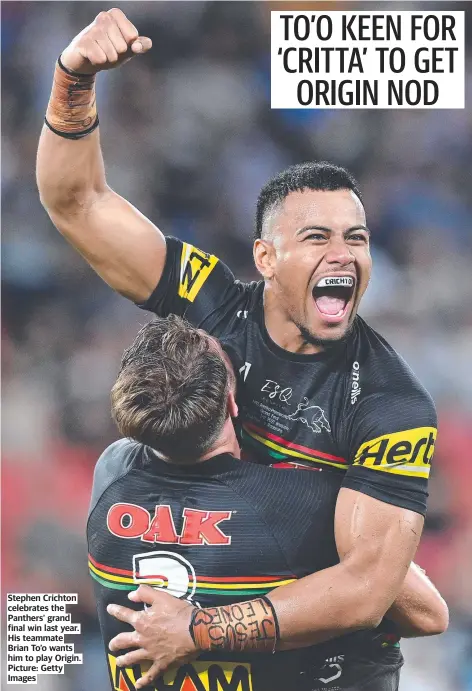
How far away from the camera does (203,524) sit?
198cm

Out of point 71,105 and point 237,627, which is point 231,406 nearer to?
point 237,627

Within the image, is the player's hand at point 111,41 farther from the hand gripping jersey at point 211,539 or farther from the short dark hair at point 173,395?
the hand gripping jersey at point 211,539

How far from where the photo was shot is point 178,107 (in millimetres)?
4531

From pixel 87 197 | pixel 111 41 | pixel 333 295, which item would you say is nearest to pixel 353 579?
pixel 333 295

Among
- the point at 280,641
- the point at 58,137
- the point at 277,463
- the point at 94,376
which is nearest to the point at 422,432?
the point at 277,463

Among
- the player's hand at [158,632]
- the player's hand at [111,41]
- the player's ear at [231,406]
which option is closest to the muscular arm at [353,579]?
the player's hand at [158,632]

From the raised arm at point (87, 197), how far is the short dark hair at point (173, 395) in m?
0.51

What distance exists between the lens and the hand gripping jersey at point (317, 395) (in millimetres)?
2168

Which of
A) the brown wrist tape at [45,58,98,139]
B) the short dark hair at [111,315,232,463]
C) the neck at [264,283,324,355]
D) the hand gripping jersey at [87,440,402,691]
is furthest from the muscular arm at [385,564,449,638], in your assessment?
the brown wrist tape at [45,58,98,139]

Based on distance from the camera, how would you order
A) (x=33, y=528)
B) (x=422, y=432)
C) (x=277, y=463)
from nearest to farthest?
(x=422, y=432) < (x=277, y=463) < (x=33, y=528)

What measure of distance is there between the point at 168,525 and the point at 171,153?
2.92 m

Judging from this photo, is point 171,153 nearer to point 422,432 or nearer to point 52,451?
point 52,451

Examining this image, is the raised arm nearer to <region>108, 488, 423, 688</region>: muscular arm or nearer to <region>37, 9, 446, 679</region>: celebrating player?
<region>37, 9, 446, 679</region>: celebrating player

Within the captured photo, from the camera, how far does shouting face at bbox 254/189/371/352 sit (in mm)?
2307
